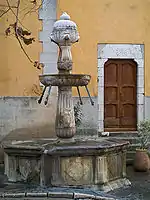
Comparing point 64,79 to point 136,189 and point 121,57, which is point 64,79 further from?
point 121,57

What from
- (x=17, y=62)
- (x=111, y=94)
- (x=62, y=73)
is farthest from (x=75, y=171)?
(x=111, y=94)

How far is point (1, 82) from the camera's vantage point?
9648mm

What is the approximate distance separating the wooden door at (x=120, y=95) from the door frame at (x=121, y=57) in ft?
0.48

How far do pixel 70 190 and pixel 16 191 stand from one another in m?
0.78

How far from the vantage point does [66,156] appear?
6777mm

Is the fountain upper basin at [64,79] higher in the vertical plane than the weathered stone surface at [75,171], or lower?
higher

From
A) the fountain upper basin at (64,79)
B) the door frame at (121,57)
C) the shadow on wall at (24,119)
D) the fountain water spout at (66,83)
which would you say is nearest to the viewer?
the fountain upper basin at (64,79)

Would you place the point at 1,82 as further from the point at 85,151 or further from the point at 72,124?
the point at 85,151

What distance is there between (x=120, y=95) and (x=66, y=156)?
4111mm

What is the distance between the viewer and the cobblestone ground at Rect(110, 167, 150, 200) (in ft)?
21.4

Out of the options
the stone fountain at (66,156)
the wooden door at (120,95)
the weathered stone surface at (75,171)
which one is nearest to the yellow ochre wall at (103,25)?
the wooden door at (120,95)

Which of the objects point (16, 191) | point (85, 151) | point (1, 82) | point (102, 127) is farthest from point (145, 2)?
point (16, 191)

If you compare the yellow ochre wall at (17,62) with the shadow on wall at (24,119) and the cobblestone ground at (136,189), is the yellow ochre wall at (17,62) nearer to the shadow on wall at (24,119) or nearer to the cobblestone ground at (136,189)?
the shadow on wall at (24,119)

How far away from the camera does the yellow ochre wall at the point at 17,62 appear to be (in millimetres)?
9641
